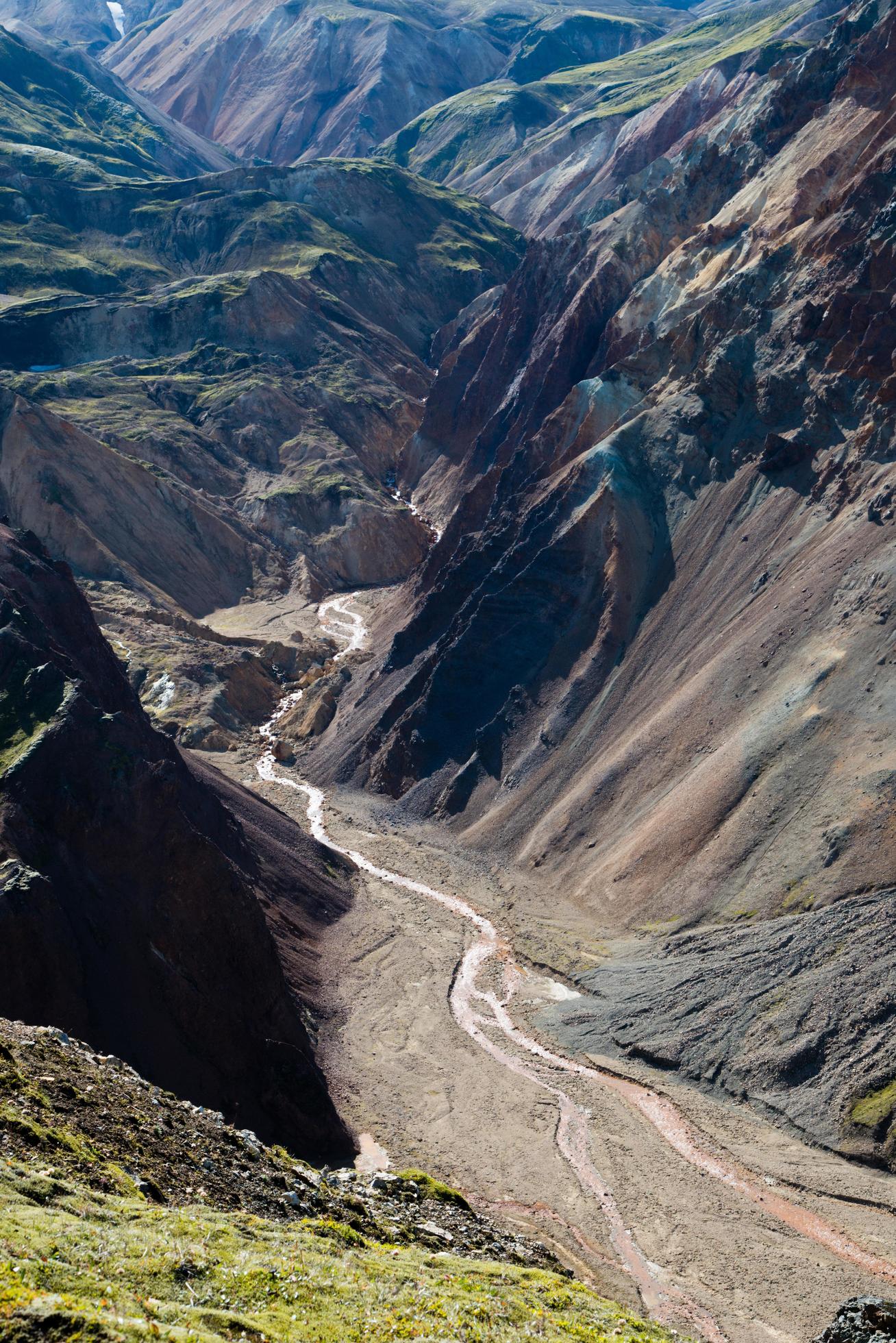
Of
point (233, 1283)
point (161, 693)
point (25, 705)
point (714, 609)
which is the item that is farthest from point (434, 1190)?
point (161, 693)

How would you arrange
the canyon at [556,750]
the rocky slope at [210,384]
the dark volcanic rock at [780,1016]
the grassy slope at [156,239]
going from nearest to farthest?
the canyon at [556,750] → the dark volcanic rock at [780,1016] → the rocky slope at [210,384] → the grassy slope at [156,239]

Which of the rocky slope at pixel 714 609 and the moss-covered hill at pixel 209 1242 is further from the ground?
the rocky slope at pixel 714 609

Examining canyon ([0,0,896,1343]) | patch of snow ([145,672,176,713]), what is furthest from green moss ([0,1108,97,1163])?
patch of snow ([145,672,176,713])

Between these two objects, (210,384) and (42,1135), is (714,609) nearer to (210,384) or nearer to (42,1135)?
(42,1135)

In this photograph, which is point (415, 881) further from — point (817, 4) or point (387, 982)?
point (817, 4)

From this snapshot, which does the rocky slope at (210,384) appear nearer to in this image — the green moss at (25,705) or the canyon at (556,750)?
the canyon at (556,750)

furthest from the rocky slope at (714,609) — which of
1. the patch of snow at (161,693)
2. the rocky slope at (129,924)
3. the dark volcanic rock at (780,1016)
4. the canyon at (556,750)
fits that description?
the patch of snow at (161,693)

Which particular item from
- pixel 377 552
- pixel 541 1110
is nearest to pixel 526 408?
pixel 377 552
